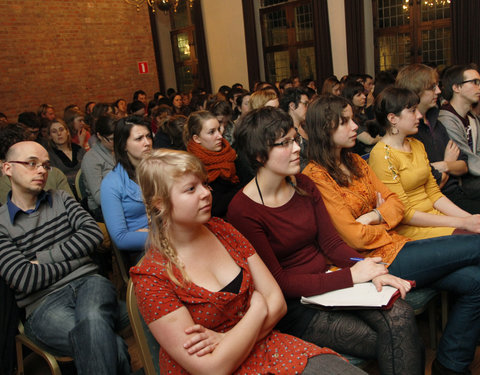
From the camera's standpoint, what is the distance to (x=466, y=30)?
6.68m

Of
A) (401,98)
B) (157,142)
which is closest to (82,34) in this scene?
(157,142)

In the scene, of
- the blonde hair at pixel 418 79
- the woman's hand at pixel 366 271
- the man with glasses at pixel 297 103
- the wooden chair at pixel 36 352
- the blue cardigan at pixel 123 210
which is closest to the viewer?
the woman's hand at pixel 366 271

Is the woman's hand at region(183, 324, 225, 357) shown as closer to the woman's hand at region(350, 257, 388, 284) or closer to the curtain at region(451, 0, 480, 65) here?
the woman's hand at region(350, 257, 388, 284)

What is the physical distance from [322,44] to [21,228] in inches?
294

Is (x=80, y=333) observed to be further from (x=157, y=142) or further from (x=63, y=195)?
(x=157, y=142)

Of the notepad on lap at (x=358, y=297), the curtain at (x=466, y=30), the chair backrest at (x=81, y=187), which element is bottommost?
the notepad on lap at (x=358, y=297)

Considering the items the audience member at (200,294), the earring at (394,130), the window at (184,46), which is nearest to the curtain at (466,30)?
the earring at (394,130)

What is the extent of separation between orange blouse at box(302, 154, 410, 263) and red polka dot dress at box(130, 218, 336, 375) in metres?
0.69

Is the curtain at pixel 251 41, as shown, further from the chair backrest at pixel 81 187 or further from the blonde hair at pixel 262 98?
the chair backrest at pixel 81 187

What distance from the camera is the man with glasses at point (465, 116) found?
125 inches

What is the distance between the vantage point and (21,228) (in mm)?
2107

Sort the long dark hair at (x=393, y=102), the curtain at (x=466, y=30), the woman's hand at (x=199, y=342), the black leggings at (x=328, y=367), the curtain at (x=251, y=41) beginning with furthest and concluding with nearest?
the curtain at (x=251, y=41)
the curtain at (x=466, y=30)
the long dark hair at (x=393, y=102)
the black leggings at (x=328, y=367)
the woman's hand at (x=199, y=342)

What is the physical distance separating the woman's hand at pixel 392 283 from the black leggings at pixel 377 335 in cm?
5

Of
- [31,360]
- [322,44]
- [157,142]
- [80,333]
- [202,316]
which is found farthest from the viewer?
[322,44]
